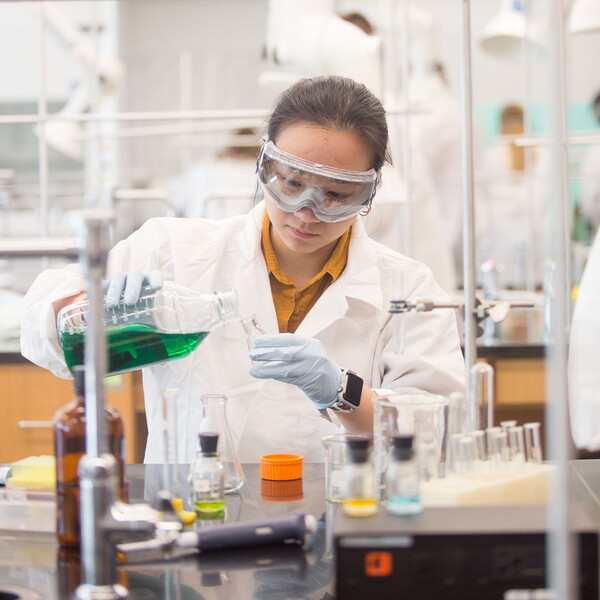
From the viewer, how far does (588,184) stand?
5449mm

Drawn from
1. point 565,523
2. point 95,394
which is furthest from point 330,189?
point 565,523

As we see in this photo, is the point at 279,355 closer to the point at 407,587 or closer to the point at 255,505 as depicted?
the point at 255,505

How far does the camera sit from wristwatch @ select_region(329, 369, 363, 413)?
1427 millimetres

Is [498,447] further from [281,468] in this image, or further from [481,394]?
[281,468]

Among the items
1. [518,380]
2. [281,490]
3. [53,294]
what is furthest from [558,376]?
[518,380]

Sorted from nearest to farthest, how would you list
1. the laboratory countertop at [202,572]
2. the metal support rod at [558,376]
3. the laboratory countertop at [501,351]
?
the metal support rod at [558,376] → the laboratory countertop at [202,572] → the laboratory countertop at [501,351]

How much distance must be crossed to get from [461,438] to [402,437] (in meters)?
0.13

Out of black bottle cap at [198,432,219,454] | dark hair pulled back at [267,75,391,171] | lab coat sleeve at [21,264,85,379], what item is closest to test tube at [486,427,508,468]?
black bottle cap at [198,432,219,454]

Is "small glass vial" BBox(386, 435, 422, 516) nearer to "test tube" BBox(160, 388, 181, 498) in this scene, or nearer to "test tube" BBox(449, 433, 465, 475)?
"test tube" BBox(449, 433, 465, 475)

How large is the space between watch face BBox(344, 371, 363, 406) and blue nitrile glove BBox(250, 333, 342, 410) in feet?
0.06

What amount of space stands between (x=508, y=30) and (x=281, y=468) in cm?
284

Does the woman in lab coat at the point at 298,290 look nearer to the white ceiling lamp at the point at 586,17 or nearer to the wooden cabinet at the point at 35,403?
the wooden cabinet at the point at 35,403

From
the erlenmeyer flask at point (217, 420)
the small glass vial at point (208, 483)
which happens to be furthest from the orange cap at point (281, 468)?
the small glass vial at point (208, 483)

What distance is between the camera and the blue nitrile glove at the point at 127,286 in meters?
1.38
